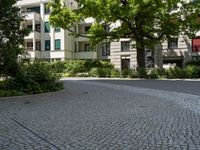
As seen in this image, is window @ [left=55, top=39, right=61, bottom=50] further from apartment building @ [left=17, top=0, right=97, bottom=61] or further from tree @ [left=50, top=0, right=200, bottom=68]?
tree @ [left=50, top=0, right=200, bottom=68]

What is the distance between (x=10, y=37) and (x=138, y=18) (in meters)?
15.0

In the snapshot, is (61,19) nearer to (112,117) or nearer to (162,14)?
(162,14)

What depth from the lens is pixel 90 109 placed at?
37.6ft

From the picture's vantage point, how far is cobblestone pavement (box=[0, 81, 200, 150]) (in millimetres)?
7051

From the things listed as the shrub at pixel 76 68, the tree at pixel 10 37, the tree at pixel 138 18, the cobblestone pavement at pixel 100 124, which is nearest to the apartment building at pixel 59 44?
the shrub at pixel 76 68

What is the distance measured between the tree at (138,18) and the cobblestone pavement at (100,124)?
16.9 m

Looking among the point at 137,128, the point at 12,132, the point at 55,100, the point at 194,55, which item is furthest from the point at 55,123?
the point at 194,55

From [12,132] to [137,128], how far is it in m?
2.70

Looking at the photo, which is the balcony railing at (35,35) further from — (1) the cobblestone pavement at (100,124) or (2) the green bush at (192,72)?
(1) the cobblestone pavement at (100,124)

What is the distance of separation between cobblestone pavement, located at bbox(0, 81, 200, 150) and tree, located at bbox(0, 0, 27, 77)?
3947 millimetres

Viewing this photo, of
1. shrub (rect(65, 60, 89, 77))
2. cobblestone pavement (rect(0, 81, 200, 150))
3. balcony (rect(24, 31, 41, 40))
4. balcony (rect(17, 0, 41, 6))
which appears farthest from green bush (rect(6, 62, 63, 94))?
balcony (rect(17, 0, 41, 6))

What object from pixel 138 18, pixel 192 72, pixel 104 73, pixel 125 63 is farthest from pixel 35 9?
pixel 192 72

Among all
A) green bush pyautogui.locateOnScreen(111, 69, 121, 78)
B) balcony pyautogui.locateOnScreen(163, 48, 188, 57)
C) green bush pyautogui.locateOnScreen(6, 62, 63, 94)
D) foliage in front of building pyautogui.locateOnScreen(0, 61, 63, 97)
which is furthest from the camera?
balcony pyautogui.locateOnScreen(163, 48, 188, 57)

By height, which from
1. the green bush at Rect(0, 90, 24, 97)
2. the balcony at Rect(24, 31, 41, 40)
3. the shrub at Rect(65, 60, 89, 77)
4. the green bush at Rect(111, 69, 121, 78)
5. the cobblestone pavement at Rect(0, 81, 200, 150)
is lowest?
the cobblestone pavement at Rect(0, 81, 200, 150)
